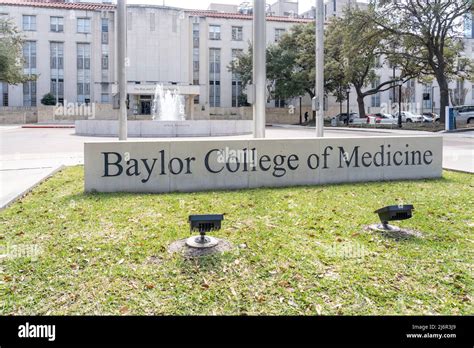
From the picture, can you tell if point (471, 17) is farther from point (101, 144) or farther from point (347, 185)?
point (101, 144)

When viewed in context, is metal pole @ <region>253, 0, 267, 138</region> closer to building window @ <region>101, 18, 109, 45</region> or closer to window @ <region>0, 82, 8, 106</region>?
building window @ <region>101, 18, 109, 45</region>

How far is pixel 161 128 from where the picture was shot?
26.5m

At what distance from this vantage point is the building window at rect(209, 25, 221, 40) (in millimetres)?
63094

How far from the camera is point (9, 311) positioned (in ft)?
12.1

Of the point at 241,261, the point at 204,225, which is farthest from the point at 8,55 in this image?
the point at 241,261

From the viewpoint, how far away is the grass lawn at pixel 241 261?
3.88 metres

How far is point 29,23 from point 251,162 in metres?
60.5

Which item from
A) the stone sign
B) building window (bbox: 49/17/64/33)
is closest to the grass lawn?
the stone sign

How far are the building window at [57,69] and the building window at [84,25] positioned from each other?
3136mm

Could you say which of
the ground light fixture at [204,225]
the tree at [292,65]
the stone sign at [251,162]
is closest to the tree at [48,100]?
the tree at [292,65]

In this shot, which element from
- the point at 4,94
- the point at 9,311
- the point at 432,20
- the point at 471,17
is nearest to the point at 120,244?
the point at 9,311

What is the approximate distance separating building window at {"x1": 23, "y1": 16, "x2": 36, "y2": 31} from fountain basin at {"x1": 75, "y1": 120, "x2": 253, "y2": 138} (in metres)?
38.5

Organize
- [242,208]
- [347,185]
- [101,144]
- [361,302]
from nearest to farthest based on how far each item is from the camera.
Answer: [361,302]
[242,208]
[101,144]
[347,185]
